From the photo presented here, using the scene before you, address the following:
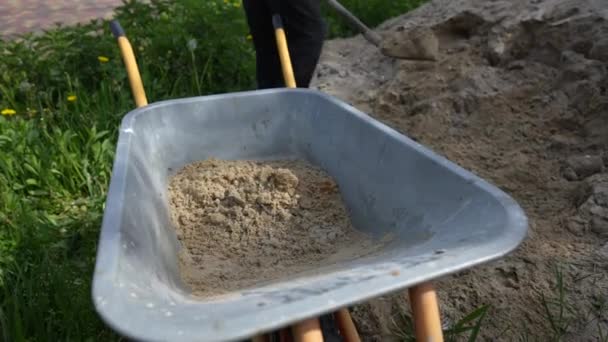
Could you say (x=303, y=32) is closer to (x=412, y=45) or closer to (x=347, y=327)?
(x=412, y=45)

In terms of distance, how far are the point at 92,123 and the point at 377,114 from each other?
1325mm

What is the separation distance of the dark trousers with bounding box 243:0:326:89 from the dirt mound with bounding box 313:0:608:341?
1.67 feet

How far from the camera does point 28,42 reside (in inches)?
136

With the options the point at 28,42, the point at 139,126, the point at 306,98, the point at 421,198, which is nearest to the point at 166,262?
the point at 139,126

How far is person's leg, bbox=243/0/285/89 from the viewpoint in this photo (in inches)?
102

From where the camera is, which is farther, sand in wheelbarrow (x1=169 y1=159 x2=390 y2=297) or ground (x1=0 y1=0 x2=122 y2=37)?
ground (x1=0 y1=0 x2=122 y2=37)

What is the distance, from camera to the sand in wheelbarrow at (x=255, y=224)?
4.82 feet

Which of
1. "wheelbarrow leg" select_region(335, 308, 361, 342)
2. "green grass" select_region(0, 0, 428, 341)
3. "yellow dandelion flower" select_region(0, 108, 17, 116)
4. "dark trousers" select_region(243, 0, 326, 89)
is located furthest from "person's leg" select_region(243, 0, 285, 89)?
"wheelbarrow leg" select_region(335, 308, 361, 342)

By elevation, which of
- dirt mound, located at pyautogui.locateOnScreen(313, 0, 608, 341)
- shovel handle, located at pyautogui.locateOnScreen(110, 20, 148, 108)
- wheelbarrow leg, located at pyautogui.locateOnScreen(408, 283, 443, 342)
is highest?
shovel handle, located at pyautogui.locateOnScreen(110, 20, 148, 108)

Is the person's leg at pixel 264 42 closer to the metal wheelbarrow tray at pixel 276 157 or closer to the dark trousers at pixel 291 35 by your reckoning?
the dark trousers at pixel 291 35

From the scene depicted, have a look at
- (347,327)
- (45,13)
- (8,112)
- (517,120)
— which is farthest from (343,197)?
(45,13)

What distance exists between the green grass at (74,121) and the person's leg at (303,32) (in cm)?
71

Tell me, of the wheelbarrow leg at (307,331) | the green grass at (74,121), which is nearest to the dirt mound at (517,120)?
the green grass at (74,121)

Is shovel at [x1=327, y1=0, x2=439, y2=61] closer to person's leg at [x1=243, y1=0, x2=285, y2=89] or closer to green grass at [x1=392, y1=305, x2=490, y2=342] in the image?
person's leg at [x1=243, y1=0, x2=285, y2=89]
